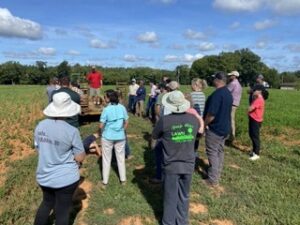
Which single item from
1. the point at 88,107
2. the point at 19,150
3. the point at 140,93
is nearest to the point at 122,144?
the point at 19,150

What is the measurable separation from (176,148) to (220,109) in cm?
216

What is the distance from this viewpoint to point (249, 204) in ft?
21.4

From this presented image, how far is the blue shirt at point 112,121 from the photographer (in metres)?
7.02

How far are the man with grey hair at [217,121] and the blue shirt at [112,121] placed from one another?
1.53 meters

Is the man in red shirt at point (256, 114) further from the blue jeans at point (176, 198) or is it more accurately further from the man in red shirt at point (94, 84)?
the man in red shirt at point (94, 84)

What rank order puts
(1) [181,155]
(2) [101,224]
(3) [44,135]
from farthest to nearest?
(2) [101,224] → (1) [181,155] → (3) [44,135]

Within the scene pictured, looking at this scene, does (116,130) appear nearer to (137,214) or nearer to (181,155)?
(137,214)

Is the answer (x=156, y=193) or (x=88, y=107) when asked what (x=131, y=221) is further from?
(x=88, y=107)

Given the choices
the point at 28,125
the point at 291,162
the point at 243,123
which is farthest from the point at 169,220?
the point at 28,125

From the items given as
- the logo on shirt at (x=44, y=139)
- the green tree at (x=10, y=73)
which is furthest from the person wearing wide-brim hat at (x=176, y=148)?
the green tree at (x=10, y=73)

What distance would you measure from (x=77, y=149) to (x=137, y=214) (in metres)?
1.95

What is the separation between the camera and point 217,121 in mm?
7129

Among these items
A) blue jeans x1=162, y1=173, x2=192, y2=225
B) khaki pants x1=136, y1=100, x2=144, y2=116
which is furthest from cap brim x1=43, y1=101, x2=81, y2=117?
khaki pants x1=136, y1=100, x2=144, y2=116

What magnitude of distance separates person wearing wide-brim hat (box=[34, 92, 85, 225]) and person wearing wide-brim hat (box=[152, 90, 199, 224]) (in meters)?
1.18
